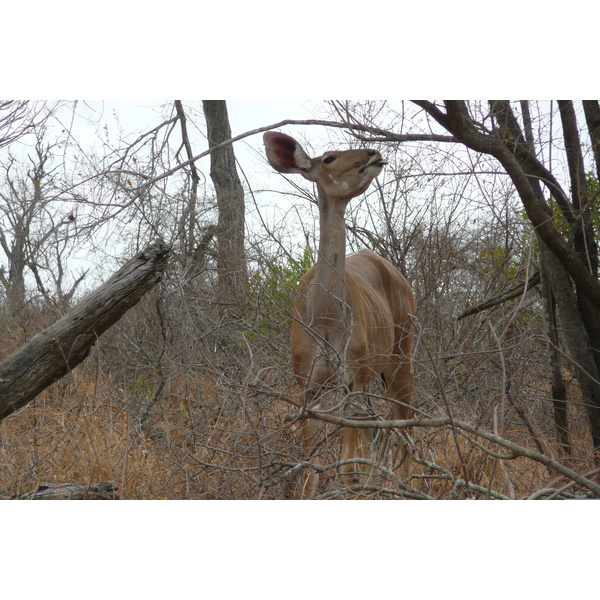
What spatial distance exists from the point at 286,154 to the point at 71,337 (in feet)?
7.11

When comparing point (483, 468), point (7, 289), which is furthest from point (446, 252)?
point (7, 289)

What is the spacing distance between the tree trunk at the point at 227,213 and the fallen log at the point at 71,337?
3435 millimetres

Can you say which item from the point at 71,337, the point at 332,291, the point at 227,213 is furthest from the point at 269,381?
the point at 227,213

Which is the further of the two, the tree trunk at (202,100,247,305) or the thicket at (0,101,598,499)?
the tree trunk at (202,100,247,305)

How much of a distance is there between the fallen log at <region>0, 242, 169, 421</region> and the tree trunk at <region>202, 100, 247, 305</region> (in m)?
3.43

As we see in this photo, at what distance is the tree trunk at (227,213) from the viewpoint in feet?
28.6

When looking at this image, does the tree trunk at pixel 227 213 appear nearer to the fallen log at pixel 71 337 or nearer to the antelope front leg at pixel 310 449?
the antelope front leg at pixel 310 449

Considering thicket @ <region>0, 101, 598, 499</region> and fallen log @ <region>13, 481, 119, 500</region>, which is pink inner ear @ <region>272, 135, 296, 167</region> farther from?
fallen log @ <region>13, 481, 119, 500</region>

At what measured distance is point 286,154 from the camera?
5.50 meters

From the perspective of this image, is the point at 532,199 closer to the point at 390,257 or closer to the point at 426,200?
the point at 426,200

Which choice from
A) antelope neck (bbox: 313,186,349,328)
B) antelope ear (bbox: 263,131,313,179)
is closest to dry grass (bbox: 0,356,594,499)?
antelope neck (bbox: 313,186,349,328)

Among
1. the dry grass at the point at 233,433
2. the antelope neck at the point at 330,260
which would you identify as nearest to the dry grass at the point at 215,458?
the dry grass at the point at 233,433

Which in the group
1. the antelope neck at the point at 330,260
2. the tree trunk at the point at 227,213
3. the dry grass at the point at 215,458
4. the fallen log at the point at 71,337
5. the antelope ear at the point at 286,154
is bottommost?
the dry grass at the point at 215,458

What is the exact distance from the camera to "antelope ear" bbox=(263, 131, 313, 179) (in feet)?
17.7
